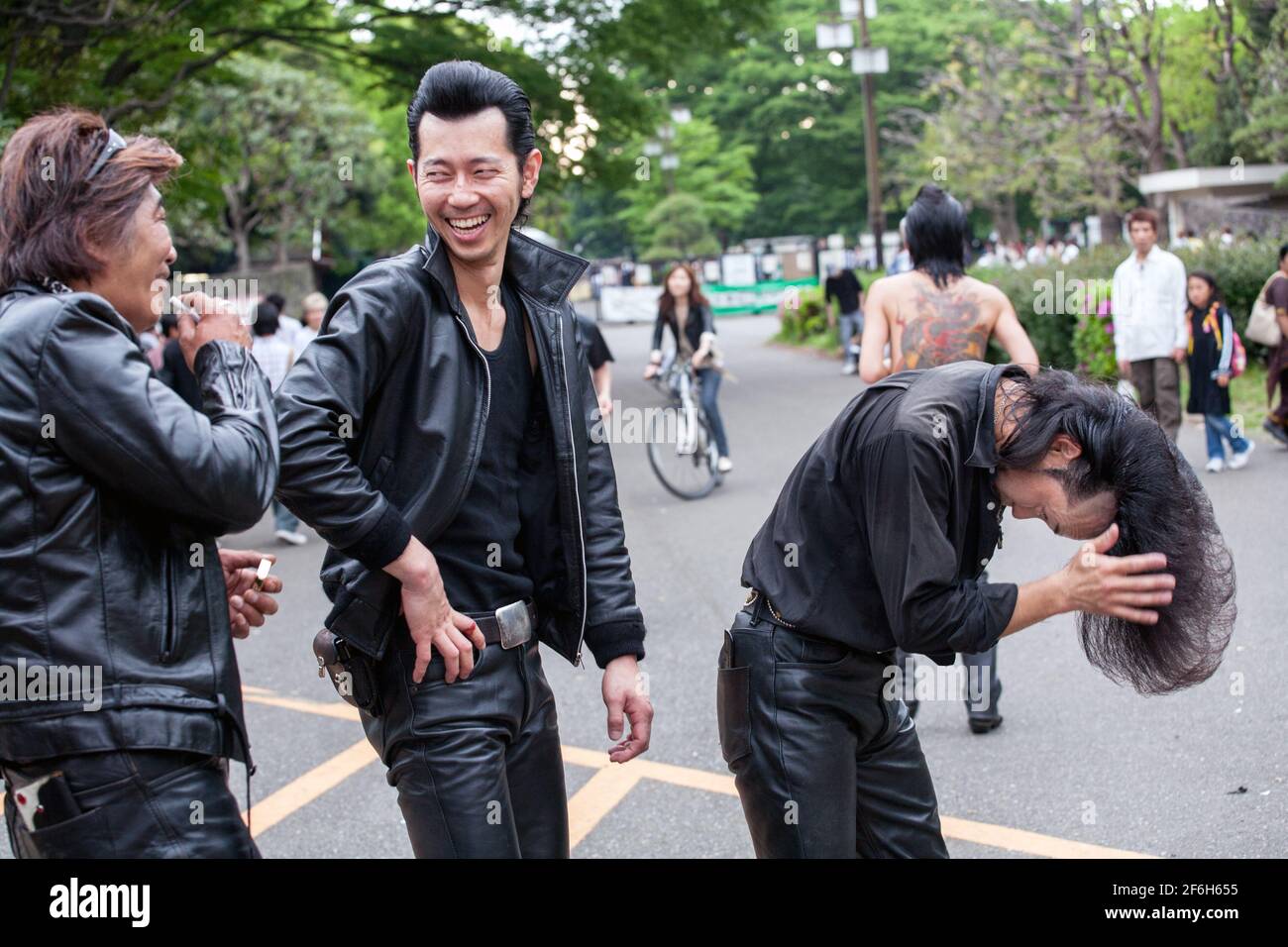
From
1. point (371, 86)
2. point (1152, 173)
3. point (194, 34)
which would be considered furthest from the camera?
point (1152, 173)

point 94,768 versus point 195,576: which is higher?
point 195,576

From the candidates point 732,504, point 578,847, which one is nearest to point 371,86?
point 732,504

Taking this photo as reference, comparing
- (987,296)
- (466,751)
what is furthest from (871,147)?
(466,751)

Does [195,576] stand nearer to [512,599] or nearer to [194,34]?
[512,599]

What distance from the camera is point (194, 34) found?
1294cm

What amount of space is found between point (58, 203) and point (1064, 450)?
1824mm

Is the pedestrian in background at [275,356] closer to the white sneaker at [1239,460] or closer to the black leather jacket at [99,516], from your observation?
the white sneaker at [1239,460]

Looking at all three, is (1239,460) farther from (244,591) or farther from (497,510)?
(244,591)

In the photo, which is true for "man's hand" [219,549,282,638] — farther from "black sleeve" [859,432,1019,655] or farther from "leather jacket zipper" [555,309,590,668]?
"black sleeve" [859,432,1019,655]

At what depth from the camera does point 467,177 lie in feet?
9.37

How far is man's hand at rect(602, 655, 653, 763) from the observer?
2.97 metres

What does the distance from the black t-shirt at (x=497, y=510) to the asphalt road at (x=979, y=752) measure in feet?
6.32
